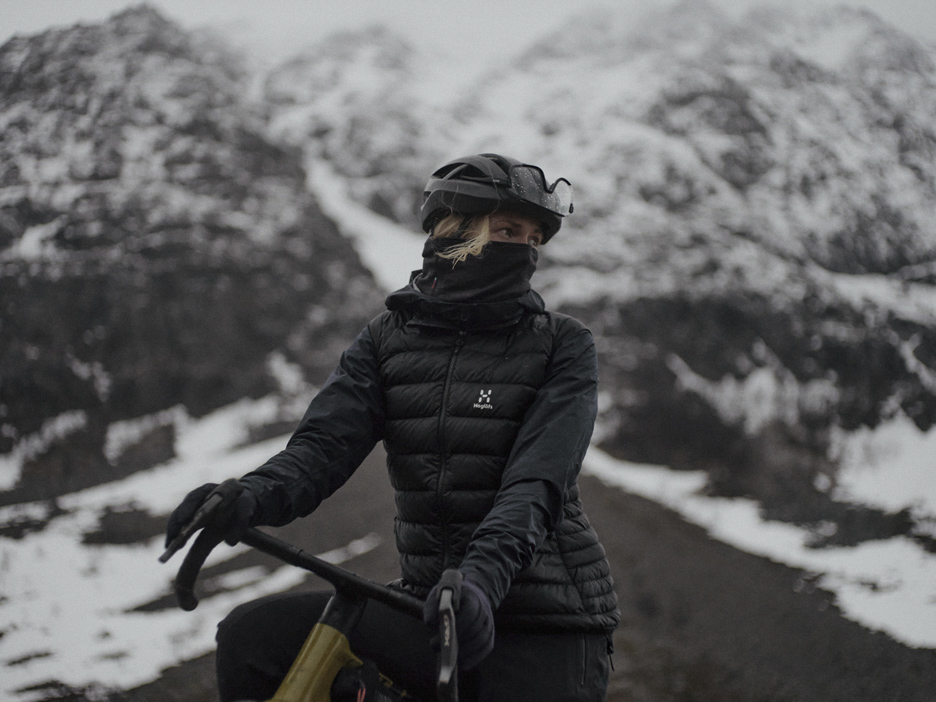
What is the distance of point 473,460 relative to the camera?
5.84ft

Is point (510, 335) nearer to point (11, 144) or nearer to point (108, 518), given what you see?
point (108, 518)

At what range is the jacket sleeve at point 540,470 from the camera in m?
1.42

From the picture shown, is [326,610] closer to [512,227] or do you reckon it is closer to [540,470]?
[540,470]

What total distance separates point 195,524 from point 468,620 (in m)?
0.58

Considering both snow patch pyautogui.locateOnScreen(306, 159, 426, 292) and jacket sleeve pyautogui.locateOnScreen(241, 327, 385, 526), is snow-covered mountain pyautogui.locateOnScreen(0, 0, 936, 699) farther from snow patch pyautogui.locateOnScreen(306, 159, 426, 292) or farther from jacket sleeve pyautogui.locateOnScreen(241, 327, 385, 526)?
jacket sleeve pyautogui.locateOnScreen(241, 327, 385, 526)

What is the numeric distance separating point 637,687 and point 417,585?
3.93 meters

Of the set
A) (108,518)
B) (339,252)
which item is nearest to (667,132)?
(339,252)

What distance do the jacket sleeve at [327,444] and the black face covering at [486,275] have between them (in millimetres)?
310

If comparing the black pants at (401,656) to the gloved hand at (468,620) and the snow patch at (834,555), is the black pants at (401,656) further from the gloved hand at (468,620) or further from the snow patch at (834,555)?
the snow patch at (834,555)

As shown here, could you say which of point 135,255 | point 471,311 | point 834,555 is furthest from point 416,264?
point 471,311

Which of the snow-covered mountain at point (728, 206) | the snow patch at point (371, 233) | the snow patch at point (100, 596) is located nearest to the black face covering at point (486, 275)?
the snow patch at point (100, 596)

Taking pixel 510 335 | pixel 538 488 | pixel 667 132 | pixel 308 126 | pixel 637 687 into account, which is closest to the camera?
pixel 538 488

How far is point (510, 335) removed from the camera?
193cm

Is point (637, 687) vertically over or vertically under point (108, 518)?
over
